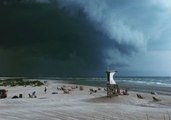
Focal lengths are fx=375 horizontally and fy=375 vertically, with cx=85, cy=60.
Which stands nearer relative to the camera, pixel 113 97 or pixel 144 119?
pixel 144 119

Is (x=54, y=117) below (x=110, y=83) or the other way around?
below

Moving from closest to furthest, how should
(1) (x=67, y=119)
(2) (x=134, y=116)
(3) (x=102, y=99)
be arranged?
1. (1) (x=67, y=119)
2. (2) (x=134, y=116)
3. (3) (x=102, y=99)

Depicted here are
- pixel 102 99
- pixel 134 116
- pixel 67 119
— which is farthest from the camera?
pixel 102 99

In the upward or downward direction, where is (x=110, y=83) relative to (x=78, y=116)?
upward

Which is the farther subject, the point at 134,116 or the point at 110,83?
the point at 110,83

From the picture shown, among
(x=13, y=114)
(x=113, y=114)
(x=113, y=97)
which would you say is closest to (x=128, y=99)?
(x=113, y=97)

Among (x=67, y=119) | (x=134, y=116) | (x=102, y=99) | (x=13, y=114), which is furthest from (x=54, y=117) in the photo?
(x=102, y=99)

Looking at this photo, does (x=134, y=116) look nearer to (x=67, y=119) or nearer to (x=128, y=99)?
(x=67, y=119)

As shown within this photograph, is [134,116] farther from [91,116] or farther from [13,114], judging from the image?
[13,114]

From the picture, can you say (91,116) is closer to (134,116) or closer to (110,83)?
(134,116)
